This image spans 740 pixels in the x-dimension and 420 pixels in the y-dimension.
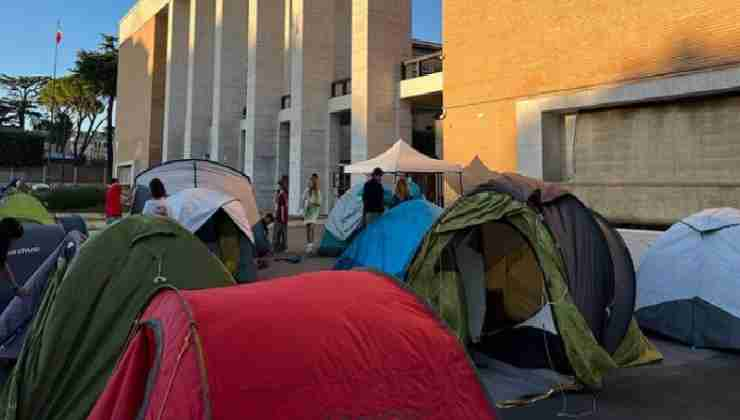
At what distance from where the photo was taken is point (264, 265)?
11992 mm

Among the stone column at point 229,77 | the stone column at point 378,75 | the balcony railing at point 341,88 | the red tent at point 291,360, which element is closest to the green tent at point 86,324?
the red tent at point 291,360


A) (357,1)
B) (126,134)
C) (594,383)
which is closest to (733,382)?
(594,383)

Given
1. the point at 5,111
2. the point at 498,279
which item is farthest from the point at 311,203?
the point at 5,111

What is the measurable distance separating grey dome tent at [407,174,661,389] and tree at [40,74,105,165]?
220 feet

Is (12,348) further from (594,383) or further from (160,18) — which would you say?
(160,18)

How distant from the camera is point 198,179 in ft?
36.7

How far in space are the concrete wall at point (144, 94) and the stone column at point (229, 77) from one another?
12.8 meters

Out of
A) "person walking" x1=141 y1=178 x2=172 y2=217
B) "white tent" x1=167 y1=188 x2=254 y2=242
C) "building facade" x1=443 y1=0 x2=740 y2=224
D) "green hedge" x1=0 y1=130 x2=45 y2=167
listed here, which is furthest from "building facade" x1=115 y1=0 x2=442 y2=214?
"green hedge" x1=0 y1=130 x2=45 y2=167

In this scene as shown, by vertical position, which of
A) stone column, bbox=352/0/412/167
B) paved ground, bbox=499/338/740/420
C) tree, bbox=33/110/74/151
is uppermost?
tree, bbox=33/110/74/151

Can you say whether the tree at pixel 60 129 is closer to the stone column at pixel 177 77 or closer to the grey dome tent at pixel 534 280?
the stone column at pixel 177 77

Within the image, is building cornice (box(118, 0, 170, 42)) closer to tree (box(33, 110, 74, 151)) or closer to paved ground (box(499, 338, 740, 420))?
tree (box(33, 110, 74, 151))

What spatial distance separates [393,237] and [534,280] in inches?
137

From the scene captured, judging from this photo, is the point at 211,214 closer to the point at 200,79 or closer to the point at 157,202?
the point at 157,202

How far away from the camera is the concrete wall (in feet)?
141
